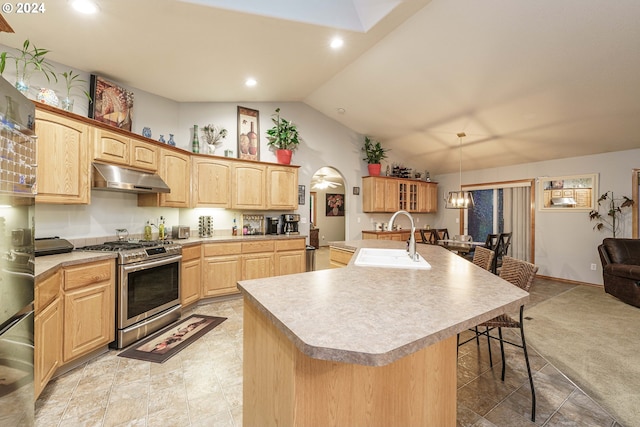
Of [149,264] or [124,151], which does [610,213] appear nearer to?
[149,264]

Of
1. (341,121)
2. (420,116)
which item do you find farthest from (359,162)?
(420,116)

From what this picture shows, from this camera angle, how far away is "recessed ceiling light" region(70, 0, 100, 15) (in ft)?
6.61

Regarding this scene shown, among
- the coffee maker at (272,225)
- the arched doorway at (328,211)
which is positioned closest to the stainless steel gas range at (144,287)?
the coffee maker at (272,225)

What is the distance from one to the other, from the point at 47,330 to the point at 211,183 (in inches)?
96.2

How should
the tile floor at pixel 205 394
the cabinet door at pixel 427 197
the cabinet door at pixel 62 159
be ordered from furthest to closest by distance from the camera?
the cabinet door at pixel 427 197 < the cabinet door at pixel 62 159 < the tile floor at pixel 205 394

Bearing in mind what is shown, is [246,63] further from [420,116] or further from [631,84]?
[631,84]

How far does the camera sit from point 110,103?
10.3 feet

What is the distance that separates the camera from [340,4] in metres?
2.82

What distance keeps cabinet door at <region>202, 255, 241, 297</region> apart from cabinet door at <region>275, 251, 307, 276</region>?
2.12 ft

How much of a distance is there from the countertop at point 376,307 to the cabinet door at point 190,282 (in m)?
2.28

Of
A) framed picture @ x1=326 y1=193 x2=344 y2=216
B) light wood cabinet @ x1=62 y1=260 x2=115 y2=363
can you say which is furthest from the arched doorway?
light wood cabinet @ x1=62 y1=260 x2=115 y2=363

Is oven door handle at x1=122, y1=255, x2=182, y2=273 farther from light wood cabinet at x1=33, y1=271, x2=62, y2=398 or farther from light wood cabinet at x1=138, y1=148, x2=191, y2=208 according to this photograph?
light wood cabinet at x1=138, y1=148, x2=191, y2=208

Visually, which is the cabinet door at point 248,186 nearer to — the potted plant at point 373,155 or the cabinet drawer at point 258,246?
the cabinet drawer at point 258,246

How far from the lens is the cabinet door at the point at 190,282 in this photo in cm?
329
